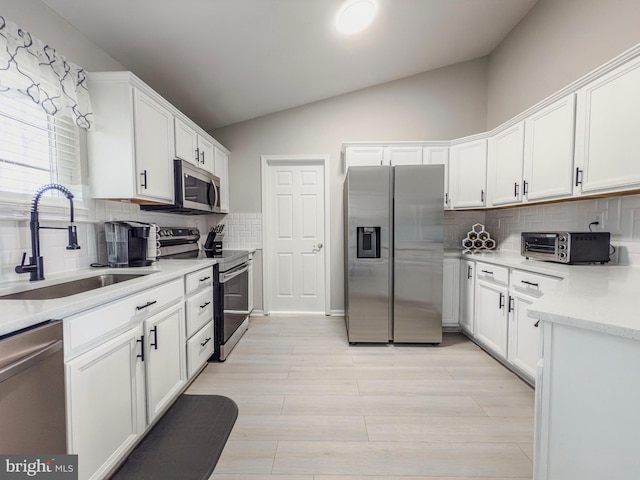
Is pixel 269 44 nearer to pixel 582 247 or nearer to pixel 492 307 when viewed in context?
pixel 582 247

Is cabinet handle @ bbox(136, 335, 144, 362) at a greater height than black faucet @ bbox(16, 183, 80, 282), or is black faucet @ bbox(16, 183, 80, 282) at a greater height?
black faucet @ bbox(16, 183, 80, 282)

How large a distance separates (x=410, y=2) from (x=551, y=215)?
2222 millimetres

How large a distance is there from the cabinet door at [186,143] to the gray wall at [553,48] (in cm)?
336

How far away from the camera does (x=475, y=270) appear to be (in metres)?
2.71

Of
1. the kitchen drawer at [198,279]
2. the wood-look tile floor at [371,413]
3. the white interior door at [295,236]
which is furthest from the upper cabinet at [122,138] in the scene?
the white interior door at [295,236]

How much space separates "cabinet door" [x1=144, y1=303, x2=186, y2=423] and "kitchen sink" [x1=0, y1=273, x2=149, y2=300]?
13.5 inches

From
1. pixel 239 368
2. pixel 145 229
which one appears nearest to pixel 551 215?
pixel 239 368

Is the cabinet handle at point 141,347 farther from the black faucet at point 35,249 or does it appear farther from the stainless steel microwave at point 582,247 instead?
the stainless steel microwave at point 582,247

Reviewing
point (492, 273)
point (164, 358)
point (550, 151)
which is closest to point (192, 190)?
point (164, 358)

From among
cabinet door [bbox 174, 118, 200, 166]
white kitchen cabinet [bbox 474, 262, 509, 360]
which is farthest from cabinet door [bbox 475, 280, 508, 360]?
cabinet door [bbox 174, 118, 200, 166]

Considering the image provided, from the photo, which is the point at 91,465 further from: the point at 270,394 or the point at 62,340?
the point at 270,394

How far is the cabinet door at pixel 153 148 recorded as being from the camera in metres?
1.90

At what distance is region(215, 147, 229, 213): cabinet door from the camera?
330 centimetres

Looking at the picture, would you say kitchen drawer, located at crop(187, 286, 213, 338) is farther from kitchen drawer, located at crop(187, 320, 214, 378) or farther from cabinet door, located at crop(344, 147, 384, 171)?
cabinet door, located at crop(344, 147, 384, 171)
